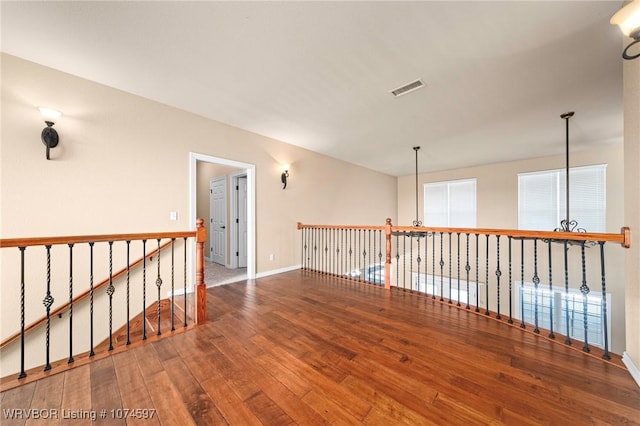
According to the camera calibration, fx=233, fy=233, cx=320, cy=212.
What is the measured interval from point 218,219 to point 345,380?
197 inches

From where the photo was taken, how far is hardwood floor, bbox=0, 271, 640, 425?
1381mm

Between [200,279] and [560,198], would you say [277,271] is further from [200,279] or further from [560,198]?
[560,198]

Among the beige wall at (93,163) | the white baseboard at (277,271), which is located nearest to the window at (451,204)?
the white baseboard at (277,271)

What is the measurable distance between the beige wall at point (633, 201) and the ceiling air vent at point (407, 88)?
166 cm

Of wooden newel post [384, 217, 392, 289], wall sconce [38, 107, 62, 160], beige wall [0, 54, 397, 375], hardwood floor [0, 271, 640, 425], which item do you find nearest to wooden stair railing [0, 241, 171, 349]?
beige wall [0, 54, 397, 375]

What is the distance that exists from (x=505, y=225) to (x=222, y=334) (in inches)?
272

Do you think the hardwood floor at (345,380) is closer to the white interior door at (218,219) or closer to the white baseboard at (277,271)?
the white baseboard at (277,271)

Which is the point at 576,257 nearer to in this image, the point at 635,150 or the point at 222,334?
the point at 635,150

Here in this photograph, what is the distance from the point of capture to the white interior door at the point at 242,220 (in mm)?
5238

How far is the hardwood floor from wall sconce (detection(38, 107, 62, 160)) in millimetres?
2283

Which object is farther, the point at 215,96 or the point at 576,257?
the point at 576,257

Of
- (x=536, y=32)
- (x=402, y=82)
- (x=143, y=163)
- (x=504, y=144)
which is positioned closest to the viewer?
(x=536, y=32)

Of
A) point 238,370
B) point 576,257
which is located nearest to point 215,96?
point 238,370

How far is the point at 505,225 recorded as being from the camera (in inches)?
237
